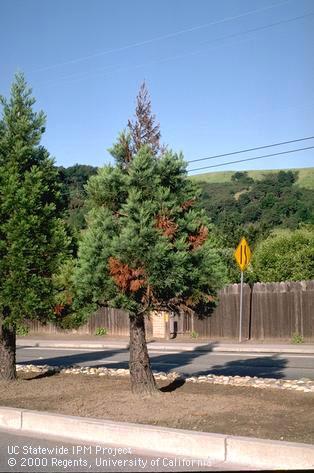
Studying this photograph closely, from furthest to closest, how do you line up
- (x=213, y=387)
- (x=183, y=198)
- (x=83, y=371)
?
(x=83, y=371)
(x=213, y=387)
(x=183, y=198)

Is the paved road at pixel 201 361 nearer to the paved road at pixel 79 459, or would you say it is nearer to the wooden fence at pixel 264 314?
the wooden fence at pixel 264 314

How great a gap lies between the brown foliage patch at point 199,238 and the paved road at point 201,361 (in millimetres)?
5253

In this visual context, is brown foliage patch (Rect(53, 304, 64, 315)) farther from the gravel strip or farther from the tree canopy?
the tree canopy

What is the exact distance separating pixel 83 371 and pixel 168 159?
584 centimetres

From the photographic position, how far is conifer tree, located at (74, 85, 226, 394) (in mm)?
7828

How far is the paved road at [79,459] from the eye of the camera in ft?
19.1

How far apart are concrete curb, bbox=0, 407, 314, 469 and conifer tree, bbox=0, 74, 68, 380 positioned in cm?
241

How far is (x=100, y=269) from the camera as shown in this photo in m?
7.98

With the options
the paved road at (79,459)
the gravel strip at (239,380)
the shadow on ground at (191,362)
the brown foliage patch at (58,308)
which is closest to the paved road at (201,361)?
the shadow on ground at (191,362)

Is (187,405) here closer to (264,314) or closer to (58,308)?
(58,308)

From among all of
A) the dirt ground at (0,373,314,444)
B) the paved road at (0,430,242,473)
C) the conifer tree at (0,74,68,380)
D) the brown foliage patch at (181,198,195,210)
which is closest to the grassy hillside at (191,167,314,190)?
the conifer tree at (0,74,68,380)

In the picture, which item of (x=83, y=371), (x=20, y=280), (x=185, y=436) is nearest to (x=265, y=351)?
(x=83, y=371)

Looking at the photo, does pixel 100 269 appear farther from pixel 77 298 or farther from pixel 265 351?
pixel 265 351

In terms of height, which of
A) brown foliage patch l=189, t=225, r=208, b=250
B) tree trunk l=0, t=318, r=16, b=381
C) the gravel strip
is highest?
brown foliage patch l=189, t=225, r=208, b=250
